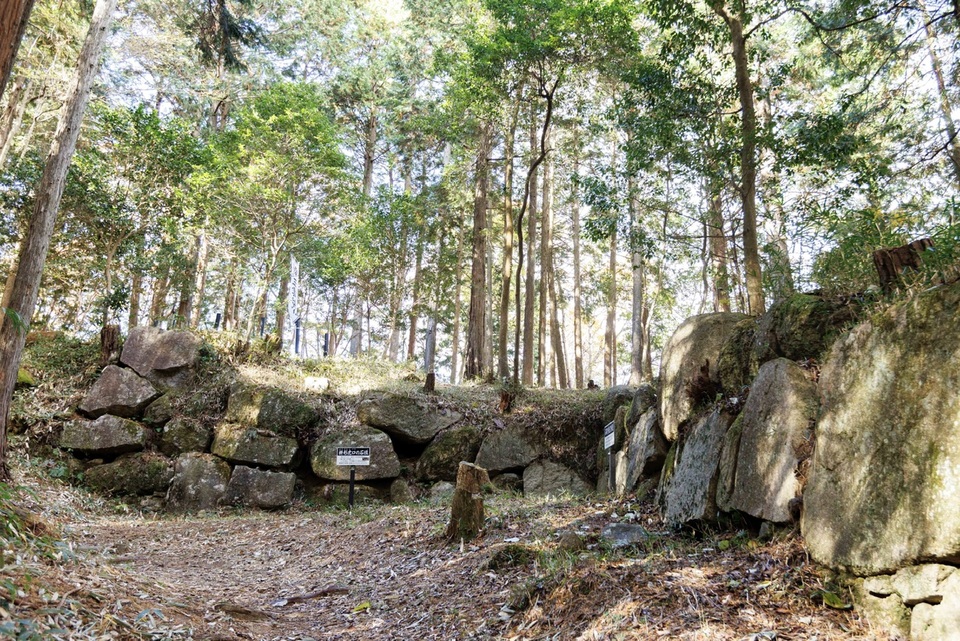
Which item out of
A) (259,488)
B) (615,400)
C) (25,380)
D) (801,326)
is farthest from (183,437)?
(801,326)

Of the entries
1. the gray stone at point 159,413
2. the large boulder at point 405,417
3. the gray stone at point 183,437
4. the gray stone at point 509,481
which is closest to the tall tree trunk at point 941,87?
the gray stone at point 509,481

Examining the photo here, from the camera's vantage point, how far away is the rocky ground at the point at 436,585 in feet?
10.0

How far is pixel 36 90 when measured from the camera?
13.1m

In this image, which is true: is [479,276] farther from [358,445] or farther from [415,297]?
[415,297]

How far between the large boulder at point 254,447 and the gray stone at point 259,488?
19cm

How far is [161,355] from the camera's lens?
11594 mm

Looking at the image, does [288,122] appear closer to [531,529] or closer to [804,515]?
[531,529]

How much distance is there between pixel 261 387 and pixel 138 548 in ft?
15.6

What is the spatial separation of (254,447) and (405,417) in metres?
2.88

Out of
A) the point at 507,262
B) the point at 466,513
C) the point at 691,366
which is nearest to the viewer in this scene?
the point at 466,513

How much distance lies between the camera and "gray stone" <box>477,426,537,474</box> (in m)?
11.0

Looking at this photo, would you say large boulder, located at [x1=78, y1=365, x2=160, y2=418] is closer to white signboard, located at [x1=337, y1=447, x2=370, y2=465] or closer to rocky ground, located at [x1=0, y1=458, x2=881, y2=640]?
rocky ground, located at [x1=0, y1=458, x2=881, y2=640]

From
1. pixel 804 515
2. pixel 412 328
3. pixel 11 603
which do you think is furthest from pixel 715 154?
pixel 412 328

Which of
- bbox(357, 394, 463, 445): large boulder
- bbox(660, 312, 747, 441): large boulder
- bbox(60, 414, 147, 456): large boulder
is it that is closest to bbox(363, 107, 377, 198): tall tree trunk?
bbox(357, 394, 463, 445): large boulder
